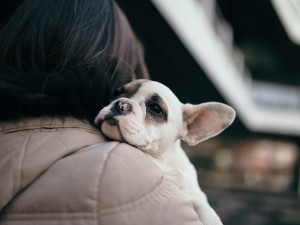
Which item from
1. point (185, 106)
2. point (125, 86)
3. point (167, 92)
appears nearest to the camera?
point (125, 86)

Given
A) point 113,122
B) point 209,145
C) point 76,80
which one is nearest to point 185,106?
point 113,122

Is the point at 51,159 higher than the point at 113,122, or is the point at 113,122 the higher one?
the point at 51,159

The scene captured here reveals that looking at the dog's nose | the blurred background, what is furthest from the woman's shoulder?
the blurred background

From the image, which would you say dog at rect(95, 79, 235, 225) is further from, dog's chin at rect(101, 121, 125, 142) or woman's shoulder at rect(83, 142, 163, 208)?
woman's shoulder at rect(83, 142, 163, 208)

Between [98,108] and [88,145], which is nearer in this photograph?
[88,145]

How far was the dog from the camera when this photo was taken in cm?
105

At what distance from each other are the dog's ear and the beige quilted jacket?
0.74 m

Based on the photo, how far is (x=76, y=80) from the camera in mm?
861

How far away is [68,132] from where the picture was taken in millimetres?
769

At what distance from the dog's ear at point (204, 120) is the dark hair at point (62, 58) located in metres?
0.49

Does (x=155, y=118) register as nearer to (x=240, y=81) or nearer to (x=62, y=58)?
(x=62, y=58)

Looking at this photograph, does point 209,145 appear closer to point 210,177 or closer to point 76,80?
point 210,177

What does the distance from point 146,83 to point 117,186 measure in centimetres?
69

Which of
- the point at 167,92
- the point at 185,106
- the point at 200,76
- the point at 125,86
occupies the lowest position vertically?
the point at 200,76
